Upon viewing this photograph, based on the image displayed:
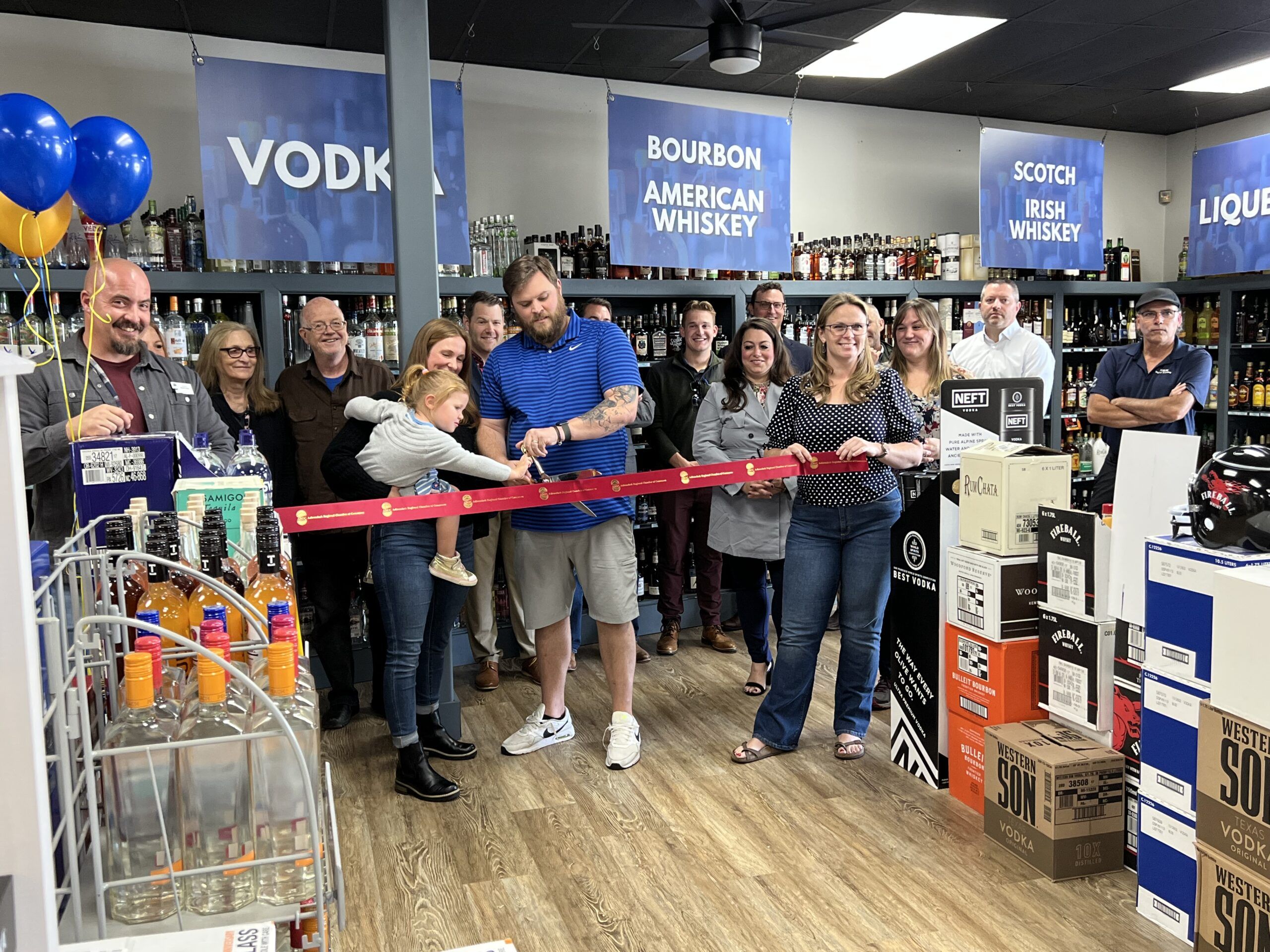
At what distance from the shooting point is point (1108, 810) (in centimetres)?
278

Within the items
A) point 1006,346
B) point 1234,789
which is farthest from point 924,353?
point 1234,789

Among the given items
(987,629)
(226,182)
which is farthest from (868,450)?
(226,182)

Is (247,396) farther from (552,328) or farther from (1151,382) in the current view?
(1151,382)

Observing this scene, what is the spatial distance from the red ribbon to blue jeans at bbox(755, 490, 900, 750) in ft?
0.60

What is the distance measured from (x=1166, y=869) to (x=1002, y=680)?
0.74 meters


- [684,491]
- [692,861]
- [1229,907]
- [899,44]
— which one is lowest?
[692,861]

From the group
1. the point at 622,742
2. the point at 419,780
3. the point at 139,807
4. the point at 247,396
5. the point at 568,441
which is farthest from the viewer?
the point at 247,396

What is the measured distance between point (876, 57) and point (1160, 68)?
196 centimetres

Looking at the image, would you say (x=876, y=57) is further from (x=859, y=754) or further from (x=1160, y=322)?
(x=859, y=754)

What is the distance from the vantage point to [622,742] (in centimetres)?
366

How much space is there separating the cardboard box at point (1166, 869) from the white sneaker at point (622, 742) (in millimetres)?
1717

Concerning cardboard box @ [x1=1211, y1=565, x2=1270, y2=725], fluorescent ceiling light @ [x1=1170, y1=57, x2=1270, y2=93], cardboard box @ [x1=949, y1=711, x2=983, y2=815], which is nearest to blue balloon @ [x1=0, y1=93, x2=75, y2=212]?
cardboard box @ [x1=1211, y1=565, x2=1270, y2=725]

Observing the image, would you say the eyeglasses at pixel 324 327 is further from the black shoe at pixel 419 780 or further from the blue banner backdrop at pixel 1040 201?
the blue banner backdrop at pixel 1040 201

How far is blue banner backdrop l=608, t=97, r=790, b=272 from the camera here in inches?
207
